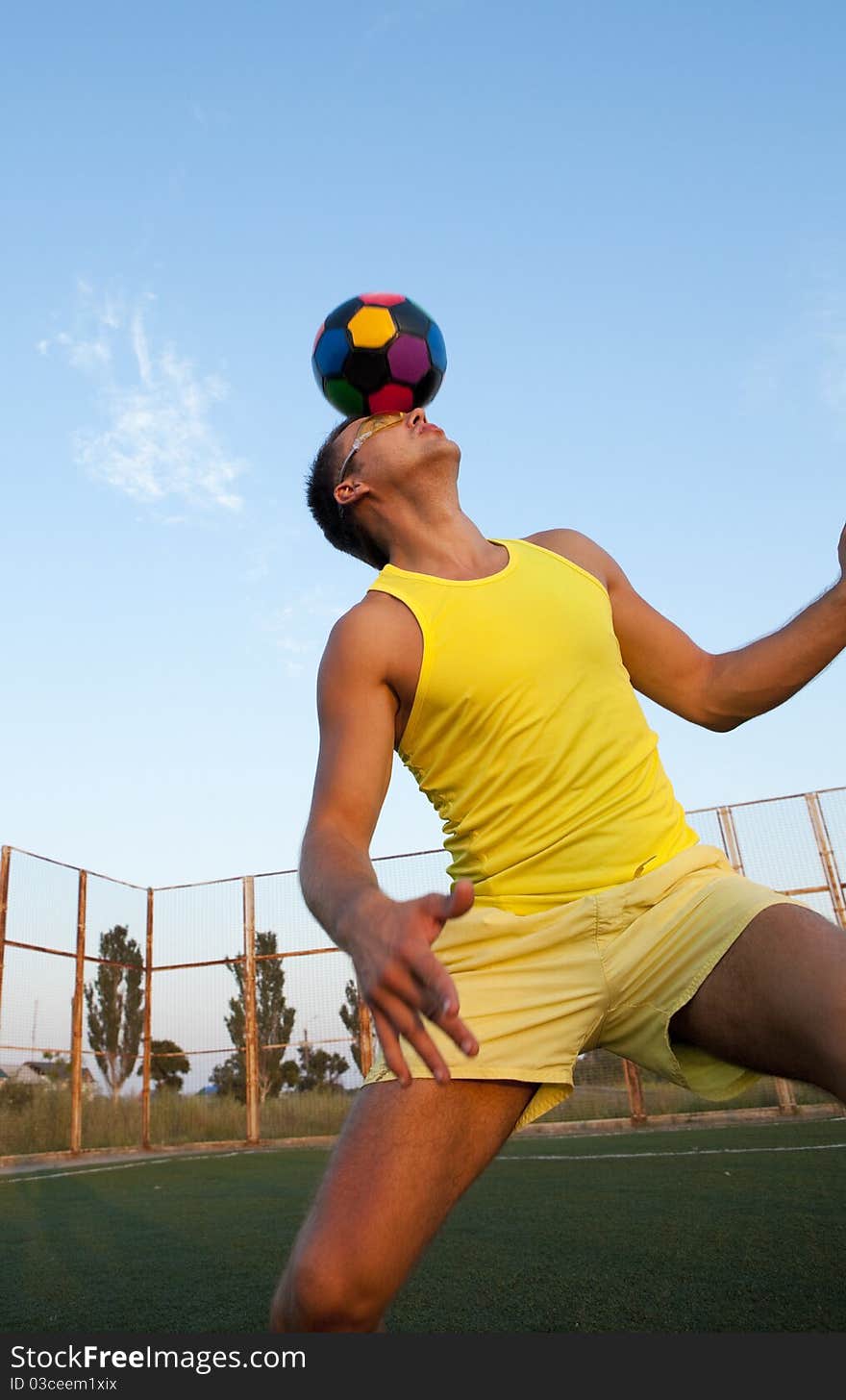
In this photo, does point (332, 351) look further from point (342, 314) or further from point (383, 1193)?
point (383, 1193)

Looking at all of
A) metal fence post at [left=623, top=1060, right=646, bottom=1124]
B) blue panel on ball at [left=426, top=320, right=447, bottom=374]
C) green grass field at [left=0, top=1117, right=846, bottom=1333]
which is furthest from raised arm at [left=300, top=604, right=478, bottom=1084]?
metal fence post at [left=623, top=1060, right=646, bottom=1124]

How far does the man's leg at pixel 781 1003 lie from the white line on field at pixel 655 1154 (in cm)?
682

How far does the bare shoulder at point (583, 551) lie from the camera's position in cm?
264

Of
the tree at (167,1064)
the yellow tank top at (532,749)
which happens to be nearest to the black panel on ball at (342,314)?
the yellow tank top at (532,749)

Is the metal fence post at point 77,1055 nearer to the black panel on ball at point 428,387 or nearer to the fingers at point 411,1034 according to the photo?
the black panel on ball at point 428,387

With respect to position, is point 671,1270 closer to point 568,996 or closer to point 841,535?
point 568,996

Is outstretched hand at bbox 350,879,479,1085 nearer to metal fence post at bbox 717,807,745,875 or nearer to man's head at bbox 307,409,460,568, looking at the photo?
man's head at bbox 307,409,460,568

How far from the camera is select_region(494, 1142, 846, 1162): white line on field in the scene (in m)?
8.15

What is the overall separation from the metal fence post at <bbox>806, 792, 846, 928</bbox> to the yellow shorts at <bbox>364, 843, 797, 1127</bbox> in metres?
11.1

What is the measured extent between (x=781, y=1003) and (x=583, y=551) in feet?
4.13

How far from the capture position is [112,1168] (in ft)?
38.4

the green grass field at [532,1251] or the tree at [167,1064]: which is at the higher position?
the tree at [167,1064]

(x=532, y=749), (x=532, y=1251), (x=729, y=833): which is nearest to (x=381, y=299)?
(x=532, y=749)

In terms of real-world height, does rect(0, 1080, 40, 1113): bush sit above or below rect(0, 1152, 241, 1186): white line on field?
above
